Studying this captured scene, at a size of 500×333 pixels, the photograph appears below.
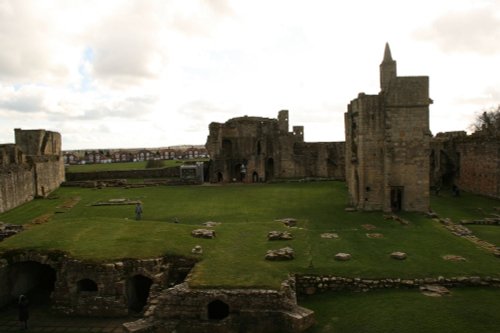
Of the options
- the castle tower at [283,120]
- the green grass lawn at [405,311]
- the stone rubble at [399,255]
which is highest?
the castle tower at [283,120]

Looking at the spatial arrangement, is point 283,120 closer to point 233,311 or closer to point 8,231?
point 8,231

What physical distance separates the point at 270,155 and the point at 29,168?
26929 millimetres

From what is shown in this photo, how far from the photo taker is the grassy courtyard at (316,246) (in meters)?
13.8

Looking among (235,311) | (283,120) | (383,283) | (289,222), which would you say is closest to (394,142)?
(289,222)

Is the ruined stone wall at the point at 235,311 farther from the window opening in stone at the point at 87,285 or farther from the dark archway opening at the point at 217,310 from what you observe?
the window opening in stone at the point at 87,285

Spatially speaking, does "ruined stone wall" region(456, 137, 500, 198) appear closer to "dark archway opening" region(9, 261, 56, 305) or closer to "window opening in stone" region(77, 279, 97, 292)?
"window opening in stone" region(77, 279, 97, 292)

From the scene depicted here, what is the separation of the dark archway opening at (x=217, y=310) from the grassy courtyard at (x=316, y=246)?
1095 millimetres

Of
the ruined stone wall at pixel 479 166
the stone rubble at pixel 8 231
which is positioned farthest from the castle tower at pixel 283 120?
the stone rubble at pixel 8 231

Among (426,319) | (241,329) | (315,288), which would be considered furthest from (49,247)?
(426,319)

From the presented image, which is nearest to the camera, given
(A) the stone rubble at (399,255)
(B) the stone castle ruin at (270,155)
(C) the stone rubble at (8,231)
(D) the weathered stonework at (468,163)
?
(A) the stone rubble at (399,255)

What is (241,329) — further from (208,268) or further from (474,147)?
(474,147)

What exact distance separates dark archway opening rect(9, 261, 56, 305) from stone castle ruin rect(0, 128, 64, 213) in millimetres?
14843

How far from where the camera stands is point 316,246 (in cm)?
1978

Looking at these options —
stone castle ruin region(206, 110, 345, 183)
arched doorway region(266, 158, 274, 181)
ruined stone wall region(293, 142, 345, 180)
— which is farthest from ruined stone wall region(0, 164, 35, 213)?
ruined stone wall region(293, 142, 345, 180)
